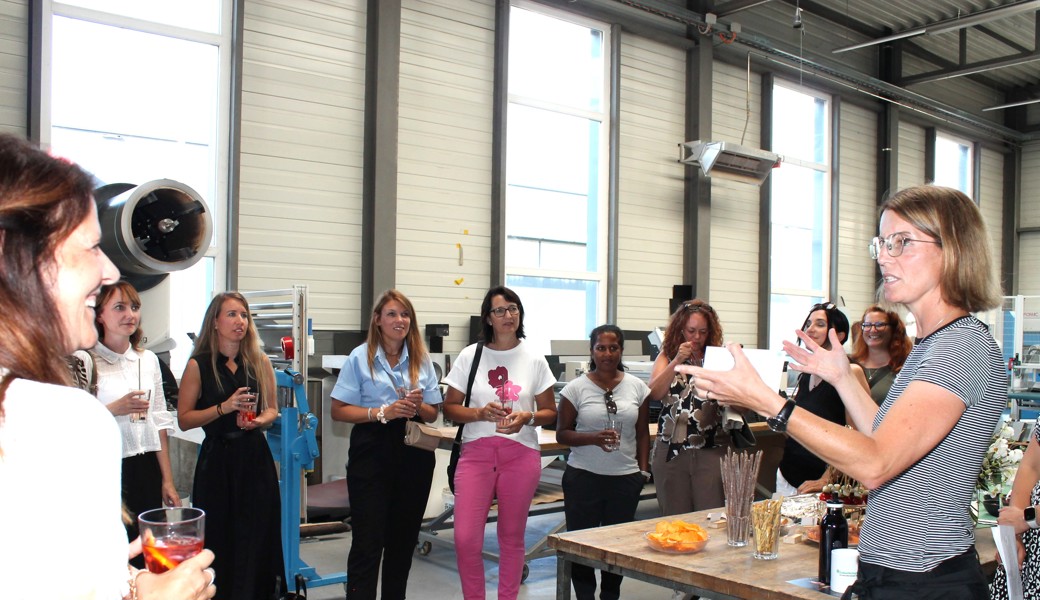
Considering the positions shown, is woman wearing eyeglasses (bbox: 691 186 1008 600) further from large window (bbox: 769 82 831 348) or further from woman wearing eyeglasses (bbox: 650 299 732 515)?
large window (bbox: 769 82 831 348)

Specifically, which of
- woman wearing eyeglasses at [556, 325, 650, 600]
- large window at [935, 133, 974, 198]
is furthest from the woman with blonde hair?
large window at [935, 133, 974, 198]

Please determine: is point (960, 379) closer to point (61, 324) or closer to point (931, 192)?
point (931, 192)

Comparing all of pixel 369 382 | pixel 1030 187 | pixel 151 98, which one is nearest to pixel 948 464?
pixel 369 382

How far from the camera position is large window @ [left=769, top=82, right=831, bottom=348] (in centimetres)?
1066

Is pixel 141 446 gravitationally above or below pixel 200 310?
below

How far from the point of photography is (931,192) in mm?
1652

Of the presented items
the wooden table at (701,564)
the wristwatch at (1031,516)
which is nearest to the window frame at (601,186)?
the wooden table at (701,564)

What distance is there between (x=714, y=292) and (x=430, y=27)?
14.8 ft

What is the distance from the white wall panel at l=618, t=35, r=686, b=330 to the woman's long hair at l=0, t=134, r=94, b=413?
799 centimetres

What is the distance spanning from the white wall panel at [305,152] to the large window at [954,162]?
967 cm

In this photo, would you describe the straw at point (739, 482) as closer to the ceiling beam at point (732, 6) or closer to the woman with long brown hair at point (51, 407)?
the woman with long brown hair at point (51, 407)

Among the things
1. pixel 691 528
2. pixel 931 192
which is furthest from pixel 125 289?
pixel 931 192

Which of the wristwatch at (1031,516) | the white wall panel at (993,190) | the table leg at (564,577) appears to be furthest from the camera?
the white wall panel at (993,190)

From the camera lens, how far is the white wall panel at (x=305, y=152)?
6391mm
